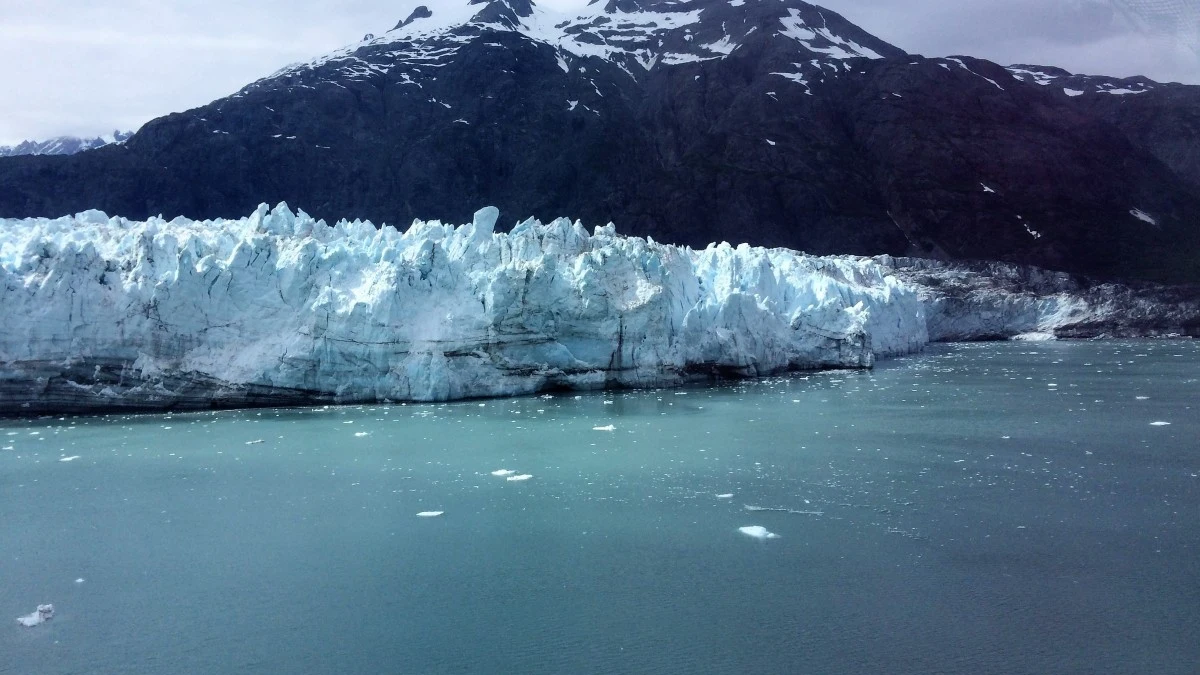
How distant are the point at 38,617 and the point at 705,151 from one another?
54.5 metres

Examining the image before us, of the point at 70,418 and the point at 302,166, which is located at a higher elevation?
the point at 302,166

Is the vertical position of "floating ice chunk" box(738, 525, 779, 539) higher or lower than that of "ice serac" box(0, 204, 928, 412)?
lower

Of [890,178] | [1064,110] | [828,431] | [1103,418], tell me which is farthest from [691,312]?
[1064,110]

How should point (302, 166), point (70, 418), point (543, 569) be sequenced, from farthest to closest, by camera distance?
point (302, 166), point (70, 418), point (543, 569)

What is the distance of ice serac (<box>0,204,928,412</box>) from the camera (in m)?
14.1

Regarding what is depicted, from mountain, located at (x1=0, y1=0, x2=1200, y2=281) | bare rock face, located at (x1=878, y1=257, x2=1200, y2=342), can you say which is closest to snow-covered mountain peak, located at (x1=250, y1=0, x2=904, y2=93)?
mountain, located at (x1=0, y1=0, x2=1200, y2=281)

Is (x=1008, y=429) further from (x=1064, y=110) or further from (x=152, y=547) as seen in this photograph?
(x=1064, y=110)

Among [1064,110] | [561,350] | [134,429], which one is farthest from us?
[1064,110]

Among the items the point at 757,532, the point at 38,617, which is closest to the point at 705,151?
the point at 757,532

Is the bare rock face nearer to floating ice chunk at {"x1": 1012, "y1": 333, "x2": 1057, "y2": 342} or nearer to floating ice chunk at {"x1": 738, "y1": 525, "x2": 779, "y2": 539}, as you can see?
floating ice chunk at {"x1": 1012, "y1": 333, "x2": 1057, "y2": 342}

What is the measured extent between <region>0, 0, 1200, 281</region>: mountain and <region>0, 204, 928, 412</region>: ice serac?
1381 inches

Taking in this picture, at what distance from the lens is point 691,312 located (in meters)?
17.7

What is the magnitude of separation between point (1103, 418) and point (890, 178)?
45.7m

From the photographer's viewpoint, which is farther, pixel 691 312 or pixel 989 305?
pixel 989 305
